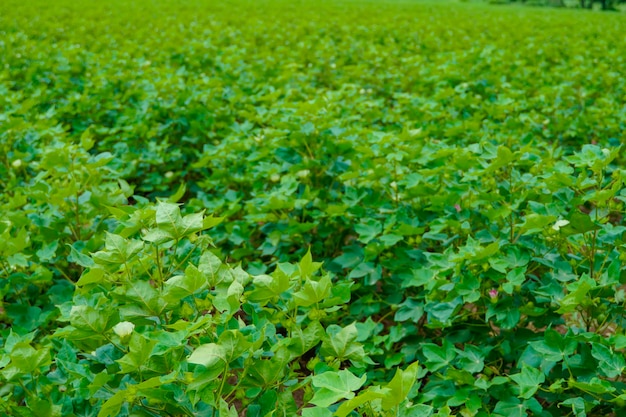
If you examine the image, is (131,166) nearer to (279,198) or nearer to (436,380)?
(279,198)

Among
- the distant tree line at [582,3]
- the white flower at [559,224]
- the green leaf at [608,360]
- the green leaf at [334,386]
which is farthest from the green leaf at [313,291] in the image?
the distant tree line at [582,3]

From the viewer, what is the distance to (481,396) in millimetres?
1732

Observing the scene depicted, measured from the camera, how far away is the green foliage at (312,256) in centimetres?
120

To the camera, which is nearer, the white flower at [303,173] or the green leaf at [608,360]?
the green leaf at [608,360]

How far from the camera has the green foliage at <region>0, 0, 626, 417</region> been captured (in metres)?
1.20

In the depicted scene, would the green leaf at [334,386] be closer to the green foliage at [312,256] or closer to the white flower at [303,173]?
the green foliage at [312,256]

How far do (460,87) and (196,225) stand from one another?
3.07m

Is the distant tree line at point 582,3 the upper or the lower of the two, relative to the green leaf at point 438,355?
upper

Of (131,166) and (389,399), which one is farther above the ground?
(389,399)

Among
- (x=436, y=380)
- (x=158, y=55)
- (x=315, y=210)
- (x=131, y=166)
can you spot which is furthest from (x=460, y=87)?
(x=158, y=55)

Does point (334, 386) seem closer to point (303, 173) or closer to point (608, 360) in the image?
point (608, 360)

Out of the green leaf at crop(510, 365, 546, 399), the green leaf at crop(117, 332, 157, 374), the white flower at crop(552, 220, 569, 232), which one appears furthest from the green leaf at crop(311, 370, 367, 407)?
the white flower at crop(552, 220, 569, 232)

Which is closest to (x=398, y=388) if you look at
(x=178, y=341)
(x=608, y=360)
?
(x=178, y=341)

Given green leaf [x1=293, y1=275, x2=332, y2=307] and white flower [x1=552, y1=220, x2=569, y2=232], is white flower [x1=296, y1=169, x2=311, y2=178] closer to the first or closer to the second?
white flower [x1=552, y1=220, x2=569, y2=232]
